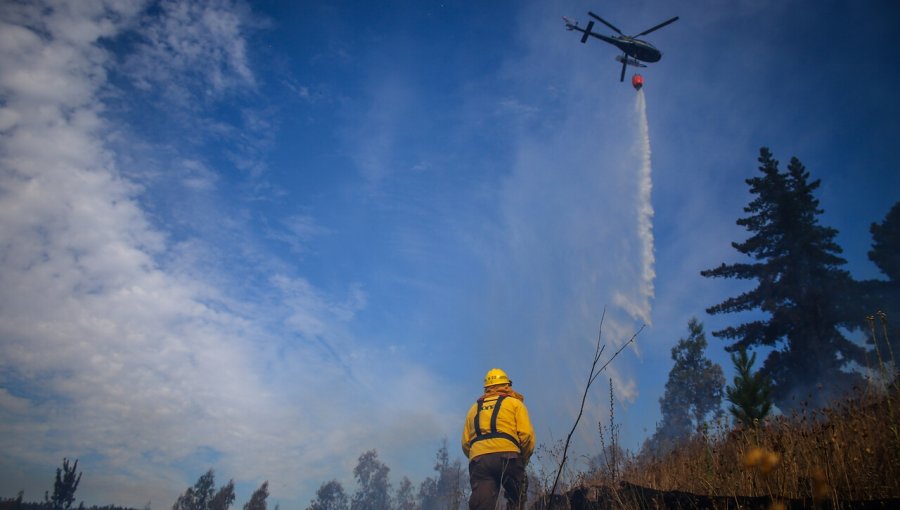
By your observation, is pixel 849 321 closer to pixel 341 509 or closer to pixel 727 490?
pixel 727 490

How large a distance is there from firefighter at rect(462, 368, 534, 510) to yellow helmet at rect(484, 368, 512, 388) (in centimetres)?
19

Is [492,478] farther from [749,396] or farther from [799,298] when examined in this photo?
[799,298]

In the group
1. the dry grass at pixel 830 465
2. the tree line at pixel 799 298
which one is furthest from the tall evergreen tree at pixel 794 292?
the dry grass at pixel 830 465

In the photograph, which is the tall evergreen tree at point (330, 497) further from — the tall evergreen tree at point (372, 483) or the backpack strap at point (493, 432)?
the backpack strap at point (493, 432)

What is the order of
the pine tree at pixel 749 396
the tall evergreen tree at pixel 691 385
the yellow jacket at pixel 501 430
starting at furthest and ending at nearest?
the tall evergreen tree at pixel 691 385
the pine tree at pixel 749 396
the yellow jacket at pixel 501 430

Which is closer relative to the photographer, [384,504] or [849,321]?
[849,321]

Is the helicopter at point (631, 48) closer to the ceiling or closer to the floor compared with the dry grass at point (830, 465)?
closer to the ceiling

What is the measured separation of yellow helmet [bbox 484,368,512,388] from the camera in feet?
21.6

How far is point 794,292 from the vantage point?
19.4 metres

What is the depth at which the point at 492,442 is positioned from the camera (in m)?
5.91

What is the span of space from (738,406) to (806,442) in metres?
4.90

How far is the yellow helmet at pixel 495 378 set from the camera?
21.6 ft

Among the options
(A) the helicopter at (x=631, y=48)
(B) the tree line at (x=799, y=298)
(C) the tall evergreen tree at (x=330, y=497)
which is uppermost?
(A) the helicopter at (x=631, y=48)

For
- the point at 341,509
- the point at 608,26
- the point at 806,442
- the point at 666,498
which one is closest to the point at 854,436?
the point at 806,442
